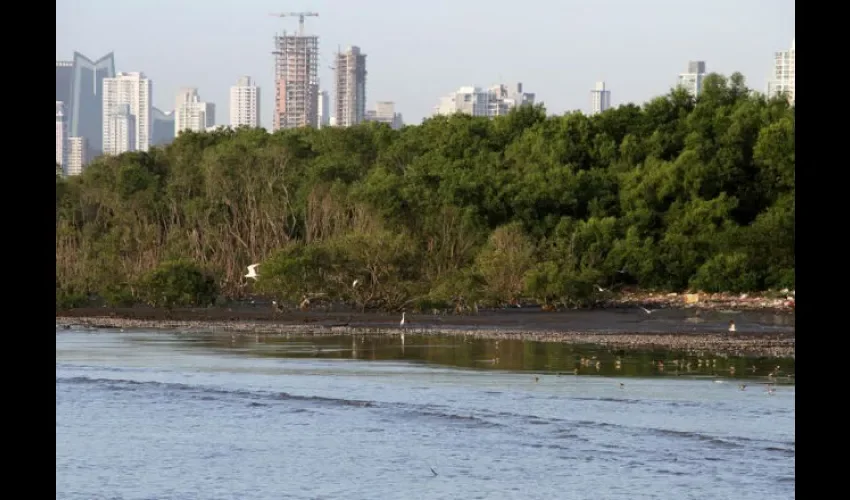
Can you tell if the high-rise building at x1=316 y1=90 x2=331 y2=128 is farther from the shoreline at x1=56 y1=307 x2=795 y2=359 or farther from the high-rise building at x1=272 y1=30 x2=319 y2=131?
the shoreline at x1=56 y1=307 x2=795 y2=359

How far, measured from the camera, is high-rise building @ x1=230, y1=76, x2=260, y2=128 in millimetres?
107488

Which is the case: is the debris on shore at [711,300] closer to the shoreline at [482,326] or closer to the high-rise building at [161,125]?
the shoreline at [482,326]

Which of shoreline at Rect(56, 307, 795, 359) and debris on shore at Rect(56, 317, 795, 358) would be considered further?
shoreline at Rect(56, 307, 795, 359)

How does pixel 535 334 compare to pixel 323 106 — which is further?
pixel 323 106

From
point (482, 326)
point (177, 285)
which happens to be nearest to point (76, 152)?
point (177, 285)

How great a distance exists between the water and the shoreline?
243cm

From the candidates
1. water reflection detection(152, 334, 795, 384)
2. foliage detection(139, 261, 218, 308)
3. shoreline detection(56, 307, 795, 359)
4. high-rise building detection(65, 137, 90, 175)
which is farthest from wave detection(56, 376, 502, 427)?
high-rise building detection(65, 137, 90, 175)

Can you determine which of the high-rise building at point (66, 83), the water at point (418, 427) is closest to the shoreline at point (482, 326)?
the water at point (418, 427)

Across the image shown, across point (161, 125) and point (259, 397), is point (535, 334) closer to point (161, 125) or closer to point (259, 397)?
point (259, 397)

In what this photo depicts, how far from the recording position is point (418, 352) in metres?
22.2

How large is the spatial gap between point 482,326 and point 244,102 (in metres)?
88.7

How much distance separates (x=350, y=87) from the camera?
117438 mm
